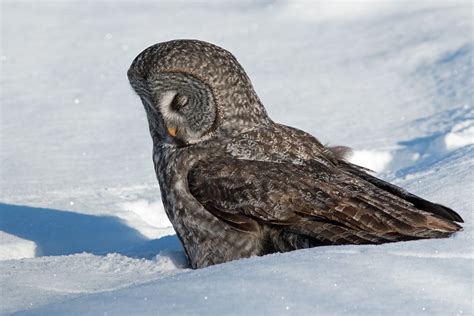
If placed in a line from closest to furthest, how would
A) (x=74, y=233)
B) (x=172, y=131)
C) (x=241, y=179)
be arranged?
(x=241, y=179), (x=172, y=131), (x=74, y=233)

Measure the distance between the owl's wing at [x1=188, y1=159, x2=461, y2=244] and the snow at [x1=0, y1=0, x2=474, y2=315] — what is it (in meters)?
0.26

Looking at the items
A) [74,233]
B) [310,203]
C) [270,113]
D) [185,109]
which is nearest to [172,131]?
[185,109]

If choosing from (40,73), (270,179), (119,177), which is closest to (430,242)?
(270,179)

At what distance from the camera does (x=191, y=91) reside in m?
4.57

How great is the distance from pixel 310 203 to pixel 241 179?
329 millimetres

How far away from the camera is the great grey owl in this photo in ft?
13.5

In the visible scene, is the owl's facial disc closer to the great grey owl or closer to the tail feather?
the great grey owl

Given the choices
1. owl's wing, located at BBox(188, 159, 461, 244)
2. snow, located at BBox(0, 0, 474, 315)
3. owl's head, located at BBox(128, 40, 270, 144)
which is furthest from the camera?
owl's head, located at BBox(128, 40, 270, 144)

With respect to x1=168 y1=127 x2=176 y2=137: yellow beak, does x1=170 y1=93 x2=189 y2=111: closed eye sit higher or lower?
higher

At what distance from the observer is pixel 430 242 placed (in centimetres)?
363

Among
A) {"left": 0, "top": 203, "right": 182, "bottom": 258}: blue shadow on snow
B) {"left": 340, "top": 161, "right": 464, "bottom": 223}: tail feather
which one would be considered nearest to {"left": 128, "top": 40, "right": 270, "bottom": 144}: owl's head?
{"left": 340, "top": 161, "right": 464, "bottom": 223}: tail feather

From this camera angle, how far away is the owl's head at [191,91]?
450cm

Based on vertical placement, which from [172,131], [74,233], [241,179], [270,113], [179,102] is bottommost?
[74,233]

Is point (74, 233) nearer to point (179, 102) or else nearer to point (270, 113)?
point (179, 102)
